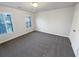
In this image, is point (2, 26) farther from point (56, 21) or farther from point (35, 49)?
point (56, 21)

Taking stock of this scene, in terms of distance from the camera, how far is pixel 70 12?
4281 millimetres

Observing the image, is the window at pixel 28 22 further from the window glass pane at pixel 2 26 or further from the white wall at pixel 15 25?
the window glass pane at pixel 2 26

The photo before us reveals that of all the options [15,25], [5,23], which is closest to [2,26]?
[5,23]

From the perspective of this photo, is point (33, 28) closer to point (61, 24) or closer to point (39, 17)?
point (39, 17)

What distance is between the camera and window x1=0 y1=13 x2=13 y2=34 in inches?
139

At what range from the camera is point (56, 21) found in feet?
16.5

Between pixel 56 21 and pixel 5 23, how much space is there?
3761 mm

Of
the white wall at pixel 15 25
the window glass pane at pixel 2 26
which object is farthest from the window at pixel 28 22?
the window glass pane at pixel 2 26

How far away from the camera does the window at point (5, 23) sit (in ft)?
11.6

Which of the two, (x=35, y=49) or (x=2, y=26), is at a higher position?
(x=2, y=26)

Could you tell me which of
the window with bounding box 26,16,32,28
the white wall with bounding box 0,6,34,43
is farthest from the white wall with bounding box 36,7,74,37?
the white wall with bounding box 0,6,34,43

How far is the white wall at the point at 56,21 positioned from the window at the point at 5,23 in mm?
2962

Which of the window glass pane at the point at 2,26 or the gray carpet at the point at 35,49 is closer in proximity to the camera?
the gray carpet at the point at 35,49

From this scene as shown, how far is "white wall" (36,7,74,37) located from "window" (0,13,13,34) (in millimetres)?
2962
